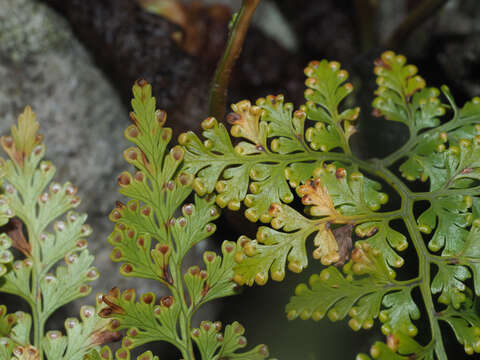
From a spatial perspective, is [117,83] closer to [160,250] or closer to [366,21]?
[160,250]

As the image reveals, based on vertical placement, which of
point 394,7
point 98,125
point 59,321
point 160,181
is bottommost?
point 59,321

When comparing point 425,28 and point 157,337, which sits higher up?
point 425,28

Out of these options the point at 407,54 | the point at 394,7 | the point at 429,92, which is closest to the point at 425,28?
the point at 407,54

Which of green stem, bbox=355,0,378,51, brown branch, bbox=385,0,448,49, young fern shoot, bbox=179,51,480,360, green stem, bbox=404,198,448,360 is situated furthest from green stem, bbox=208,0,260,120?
green stem, bbox=355,0,378,51

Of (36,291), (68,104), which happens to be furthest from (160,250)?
(68,104)

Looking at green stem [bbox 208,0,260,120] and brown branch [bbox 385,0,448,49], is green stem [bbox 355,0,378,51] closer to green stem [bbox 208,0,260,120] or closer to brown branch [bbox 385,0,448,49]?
brown branch [bbox 385,0,448,49]

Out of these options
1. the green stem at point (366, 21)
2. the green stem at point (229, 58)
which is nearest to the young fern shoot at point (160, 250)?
the green stem at point (229, 58)

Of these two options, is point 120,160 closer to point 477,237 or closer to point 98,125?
point 98,125
